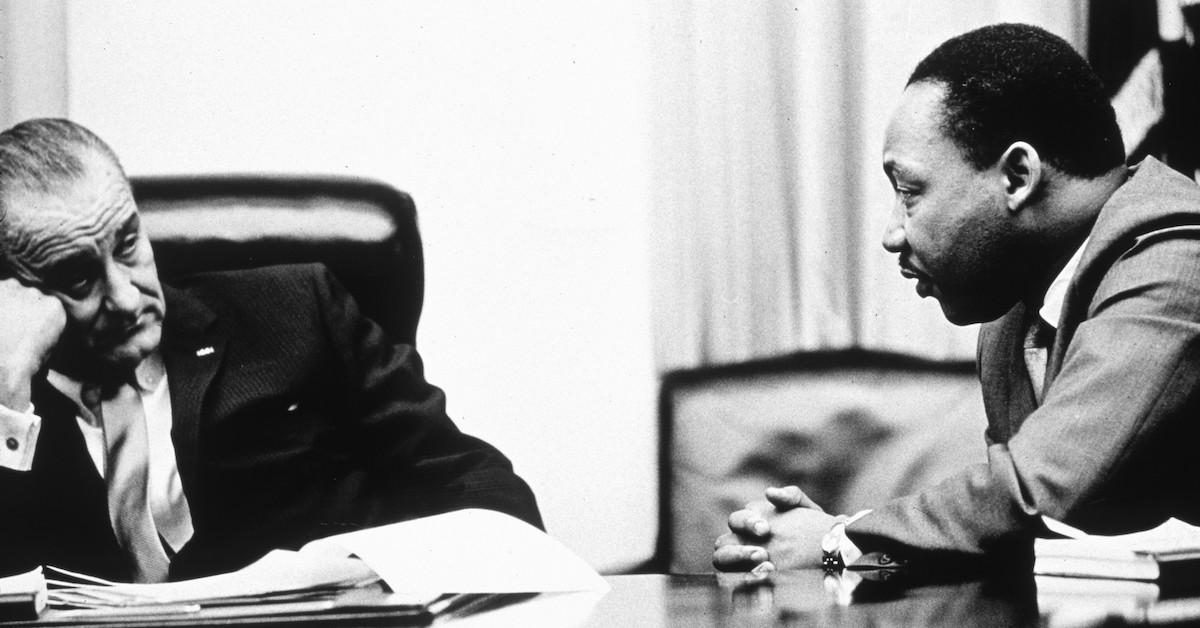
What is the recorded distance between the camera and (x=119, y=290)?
144cm

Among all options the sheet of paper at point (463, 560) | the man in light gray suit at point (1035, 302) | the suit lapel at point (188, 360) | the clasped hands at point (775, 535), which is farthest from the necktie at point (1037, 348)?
the suit lapel at point (188, 360)

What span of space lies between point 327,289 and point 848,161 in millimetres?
685

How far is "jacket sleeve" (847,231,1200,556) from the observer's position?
105 centimetres

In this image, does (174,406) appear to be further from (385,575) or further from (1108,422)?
(1108,422)

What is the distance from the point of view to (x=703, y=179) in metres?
1.50

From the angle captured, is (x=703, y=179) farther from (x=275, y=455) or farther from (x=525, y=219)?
(x=275, y=455)

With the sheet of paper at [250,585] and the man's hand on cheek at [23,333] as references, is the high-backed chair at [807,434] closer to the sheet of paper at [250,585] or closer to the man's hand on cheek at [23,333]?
the sheet of paper at [250,585]

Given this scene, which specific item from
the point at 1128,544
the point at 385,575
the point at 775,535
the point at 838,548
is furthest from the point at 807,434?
the point at 385,575

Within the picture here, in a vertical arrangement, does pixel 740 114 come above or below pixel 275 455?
above

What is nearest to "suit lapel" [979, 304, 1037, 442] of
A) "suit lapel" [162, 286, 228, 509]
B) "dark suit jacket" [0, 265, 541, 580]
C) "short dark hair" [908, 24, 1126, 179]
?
"short dark hair" [908, 24, 1126, 179]

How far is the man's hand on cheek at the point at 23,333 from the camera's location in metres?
1.42

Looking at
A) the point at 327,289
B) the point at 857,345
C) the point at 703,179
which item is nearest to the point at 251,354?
the point at 327,289

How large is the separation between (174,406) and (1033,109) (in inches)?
41.9

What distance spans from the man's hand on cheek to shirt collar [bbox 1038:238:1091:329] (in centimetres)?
115
